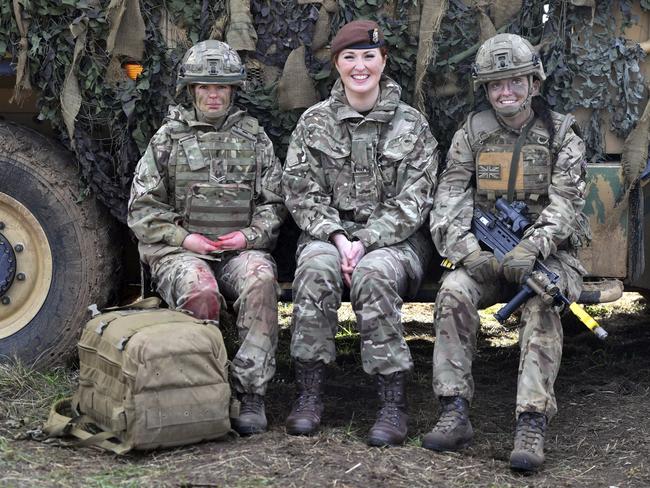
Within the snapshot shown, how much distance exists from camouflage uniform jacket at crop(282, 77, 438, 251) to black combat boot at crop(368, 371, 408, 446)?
0.78 m

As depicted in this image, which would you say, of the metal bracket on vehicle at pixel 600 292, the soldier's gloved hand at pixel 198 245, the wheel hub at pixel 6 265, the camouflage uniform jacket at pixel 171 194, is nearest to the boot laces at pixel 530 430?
the metal bracket on vehicle at pixel 600 292

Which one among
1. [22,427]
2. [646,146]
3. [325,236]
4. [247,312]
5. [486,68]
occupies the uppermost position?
[486,68]

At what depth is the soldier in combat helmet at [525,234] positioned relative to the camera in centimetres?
443

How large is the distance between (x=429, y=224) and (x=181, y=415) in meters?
1.56

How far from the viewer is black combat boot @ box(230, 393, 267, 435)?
14.7 feet

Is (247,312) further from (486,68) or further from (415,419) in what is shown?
(486,68)

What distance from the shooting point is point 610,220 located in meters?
5.05

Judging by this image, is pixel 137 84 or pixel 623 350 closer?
pixel 137 84

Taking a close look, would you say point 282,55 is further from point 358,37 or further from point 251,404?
point 251,404

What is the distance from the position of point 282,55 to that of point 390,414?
6.33ft

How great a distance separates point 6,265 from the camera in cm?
529

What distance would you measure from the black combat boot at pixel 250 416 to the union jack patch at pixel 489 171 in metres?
1.47

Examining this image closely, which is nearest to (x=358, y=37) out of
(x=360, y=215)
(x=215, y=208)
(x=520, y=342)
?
(x=360, y=215)

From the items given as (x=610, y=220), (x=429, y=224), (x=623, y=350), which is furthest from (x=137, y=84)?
(x=623, y=350)
